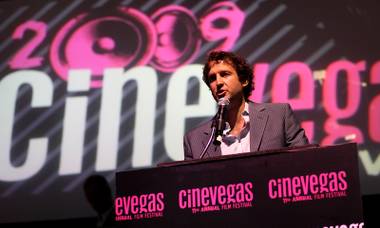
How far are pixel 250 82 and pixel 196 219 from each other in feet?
3.54

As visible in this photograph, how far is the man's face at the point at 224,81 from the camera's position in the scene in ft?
8.95

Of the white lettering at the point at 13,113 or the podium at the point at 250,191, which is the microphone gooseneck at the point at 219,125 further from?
the white lettering at the point at 13,113

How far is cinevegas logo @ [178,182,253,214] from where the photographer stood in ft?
6.77

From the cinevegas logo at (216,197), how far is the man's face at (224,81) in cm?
68

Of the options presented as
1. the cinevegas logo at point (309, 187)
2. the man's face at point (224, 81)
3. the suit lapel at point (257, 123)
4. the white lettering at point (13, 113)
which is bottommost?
the cinevegas logo at point (309, 187)

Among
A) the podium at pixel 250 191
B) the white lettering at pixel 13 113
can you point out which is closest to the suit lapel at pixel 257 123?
the podium at pixel 250 191

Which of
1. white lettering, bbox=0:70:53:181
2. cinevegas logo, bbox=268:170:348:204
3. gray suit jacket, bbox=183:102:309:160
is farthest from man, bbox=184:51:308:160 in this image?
white lettering, bbox=0:70:53:181

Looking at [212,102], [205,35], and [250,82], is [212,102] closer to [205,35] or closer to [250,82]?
[205,35]

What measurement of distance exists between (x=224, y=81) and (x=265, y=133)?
0.98 ft

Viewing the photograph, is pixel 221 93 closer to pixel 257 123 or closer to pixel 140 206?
pixel 257 123

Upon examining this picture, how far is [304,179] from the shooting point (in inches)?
78.9

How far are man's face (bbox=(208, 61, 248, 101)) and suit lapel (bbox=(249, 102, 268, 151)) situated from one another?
4.2 inches

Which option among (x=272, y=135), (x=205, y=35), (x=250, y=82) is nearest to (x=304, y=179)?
(x=272, y=135)

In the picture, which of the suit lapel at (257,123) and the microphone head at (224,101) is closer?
the microphone head at (224,101)
